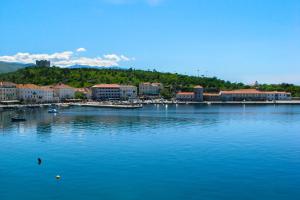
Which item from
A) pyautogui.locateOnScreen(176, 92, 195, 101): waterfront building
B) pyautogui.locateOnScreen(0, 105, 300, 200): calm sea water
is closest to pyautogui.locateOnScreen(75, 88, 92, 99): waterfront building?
pyautogui.locateOnScreen(176, 92, 195, 101): waterfront building

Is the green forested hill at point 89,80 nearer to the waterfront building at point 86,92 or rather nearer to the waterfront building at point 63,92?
the waterfront building at point 86,92

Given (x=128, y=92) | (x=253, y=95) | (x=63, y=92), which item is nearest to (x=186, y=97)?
(x=128, y=92)

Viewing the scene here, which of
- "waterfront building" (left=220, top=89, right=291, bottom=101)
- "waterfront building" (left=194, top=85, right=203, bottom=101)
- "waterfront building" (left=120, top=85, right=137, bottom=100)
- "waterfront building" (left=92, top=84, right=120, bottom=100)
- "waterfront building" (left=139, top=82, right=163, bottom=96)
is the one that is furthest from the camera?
"waterfront building" (left=139, top=82, right=163, bottom=96)

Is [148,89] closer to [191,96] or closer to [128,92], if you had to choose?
[128,92]

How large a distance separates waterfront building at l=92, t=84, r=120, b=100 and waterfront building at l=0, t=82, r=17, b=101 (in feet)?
111

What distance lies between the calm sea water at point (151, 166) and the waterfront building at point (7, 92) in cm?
9170

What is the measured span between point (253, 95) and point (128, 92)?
51.3 meters

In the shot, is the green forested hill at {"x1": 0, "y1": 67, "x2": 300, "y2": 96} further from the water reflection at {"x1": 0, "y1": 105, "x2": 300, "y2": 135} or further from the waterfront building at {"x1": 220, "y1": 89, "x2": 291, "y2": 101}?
the water reflection at {"x1": 0, "y1": 105, "x2": 300, "y2": 135}

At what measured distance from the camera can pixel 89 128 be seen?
6469 centimetres

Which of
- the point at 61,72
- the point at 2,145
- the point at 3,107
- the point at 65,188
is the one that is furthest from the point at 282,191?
the point at 61,72

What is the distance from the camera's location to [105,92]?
564 feet

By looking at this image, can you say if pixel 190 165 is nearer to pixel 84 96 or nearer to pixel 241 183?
pixel 241 183

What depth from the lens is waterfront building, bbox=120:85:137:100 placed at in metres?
174

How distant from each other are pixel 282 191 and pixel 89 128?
4121cm
